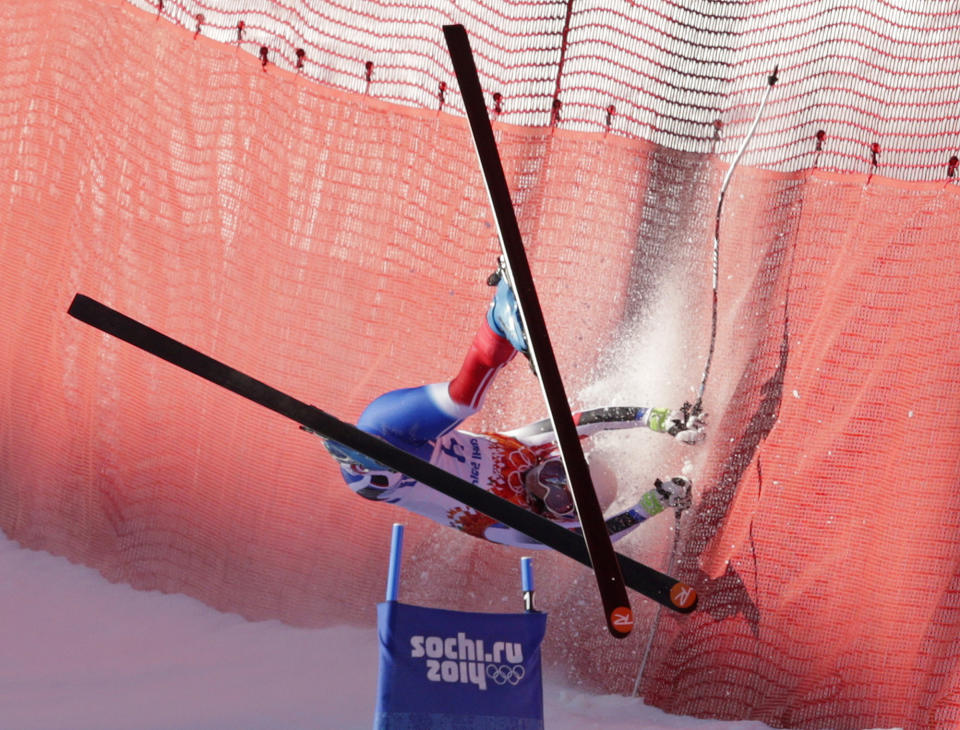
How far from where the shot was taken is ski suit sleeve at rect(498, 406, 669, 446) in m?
2.11

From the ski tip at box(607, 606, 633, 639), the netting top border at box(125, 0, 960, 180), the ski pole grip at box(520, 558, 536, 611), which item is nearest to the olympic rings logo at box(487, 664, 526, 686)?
the ski pole grip at box(520, 558, 536, 611)

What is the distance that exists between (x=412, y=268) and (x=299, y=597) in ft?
2.70

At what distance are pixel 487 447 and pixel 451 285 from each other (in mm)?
507

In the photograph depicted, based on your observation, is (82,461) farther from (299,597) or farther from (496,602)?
(496,602)

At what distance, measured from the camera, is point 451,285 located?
2.45 meters

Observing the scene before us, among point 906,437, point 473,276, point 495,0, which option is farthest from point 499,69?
point 906,437

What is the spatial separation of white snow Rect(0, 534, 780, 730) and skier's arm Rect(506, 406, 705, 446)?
604 mm

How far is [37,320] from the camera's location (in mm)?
2486

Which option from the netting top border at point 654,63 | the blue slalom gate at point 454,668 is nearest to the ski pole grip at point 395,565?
the blue slalom gate at point 454,668

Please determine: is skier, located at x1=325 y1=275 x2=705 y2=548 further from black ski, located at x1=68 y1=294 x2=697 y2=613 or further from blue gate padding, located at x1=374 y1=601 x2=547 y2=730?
black ski, located at x1=68 y1=294 x2=697 y2=613

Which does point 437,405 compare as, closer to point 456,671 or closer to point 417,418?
point 417,418

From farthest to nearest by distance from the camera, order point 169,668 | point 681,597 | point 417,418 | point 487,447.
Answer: point 169,668, point 487,447, point 417,418, point 681,597

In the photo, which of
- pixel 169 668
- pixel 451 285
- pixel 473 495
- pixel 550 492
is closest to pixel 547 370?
pixel 473 495

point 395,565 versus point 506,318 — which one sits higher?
point 506,318
